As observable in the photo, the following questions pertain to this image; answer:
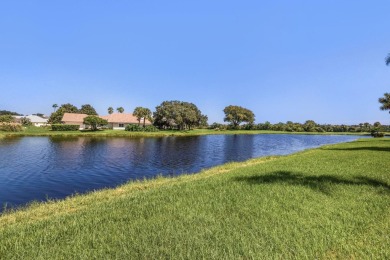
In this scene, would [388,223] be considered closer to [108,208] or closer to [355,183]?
[355,183]

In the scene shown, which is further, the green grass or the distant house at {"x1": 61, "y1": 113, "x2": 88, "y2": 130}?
the distant house at {"x1": 61, "y1": 113, "x2": 88, "y2": 130}

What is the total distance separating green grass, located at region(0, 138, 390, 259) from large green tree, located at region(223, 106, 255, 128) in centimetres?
13347

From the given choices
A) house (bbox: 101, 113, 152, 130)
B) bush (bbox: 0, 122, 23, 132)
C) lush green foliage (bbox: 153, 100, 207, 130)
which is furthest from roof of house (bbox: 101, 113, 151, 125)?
bush (bbox: 0, 122, 23, 132)

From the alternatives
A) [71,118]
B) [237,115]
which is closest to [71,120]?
[71,118]

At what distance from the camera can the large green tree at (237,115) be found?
144587mm

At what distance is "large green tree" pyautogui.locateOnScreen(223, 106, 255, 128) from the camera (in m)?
145

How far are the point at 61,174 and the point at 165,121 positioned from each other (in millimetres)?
86885

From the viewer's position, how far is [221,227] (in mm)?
7539

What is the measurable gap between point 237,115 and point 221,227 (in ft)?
455

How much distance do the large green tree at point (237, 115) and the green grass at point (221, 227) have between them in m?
133

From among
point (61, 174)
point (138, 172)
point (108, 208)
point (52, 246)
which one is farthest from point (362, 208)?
point (61, 174)

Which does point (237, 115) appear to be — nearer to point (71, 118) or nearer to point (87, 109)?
point (71, 118)

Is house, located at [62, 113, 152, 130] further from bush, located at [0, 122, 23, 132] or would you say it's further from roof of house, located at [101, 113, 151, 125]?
bush, located at [0, 122, 23, 132]

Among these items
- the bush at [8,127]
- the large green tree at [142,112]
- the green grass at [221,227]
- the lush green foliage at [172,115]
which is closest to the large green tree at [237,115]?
the lush green foliage at [172,115]
